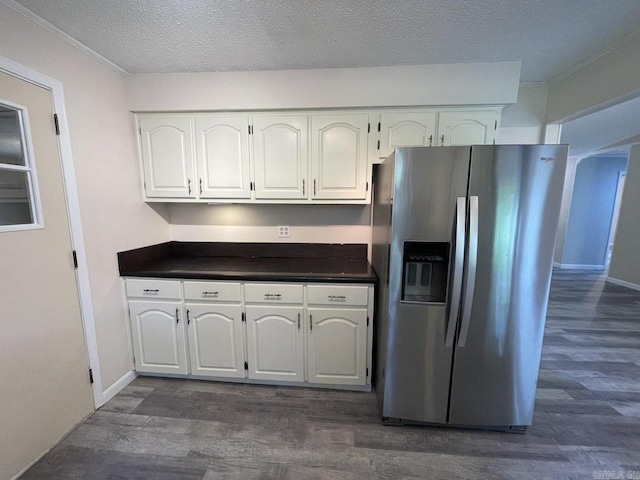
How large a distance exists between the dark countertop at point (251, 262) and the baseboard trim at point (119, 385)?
0.81 m

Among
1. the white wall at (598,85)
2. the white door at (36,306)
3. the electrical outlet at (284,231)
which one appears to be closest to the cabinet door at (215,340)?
the white door at (36,306)

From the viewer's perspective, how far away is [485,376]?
1505 mm

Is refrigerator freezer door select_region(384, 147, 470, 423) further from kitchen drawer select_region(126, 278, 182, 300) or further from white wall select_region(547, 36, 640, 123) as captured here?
kitchen drawer select_region(126, 278, 182, 300)

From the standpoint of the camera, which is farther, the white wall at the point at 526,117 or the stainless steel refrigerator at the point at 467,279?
the white wall at the point at 526,117

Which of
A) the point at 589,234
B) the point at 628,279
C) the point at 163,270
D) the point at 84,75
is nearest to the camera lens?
the point at 84,75

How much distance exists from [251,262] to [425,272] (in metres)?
1.46

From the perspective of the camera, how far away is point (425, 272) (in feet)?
5.13

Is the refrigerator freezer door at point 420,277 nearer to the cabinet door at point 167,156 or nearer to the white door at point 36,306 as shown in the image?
the cabinet door at point 167,156

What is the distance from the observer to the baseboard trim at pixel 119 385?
71.7 inches

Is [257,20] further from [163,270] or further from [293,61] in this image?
[163,270]

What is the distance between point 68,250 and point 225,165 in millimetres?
1149

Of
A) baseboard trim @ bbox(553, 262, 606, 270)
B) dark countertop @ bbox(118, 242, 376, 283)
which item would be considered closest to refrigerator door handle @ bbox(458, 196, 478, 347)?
dark countertop @ bbox(118, 242, 376, 283)

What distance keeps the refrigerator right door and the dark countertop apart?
26.9 inches

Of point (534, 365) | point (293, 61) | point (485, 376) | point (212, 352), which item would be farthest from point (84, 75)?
point (534, 365)
